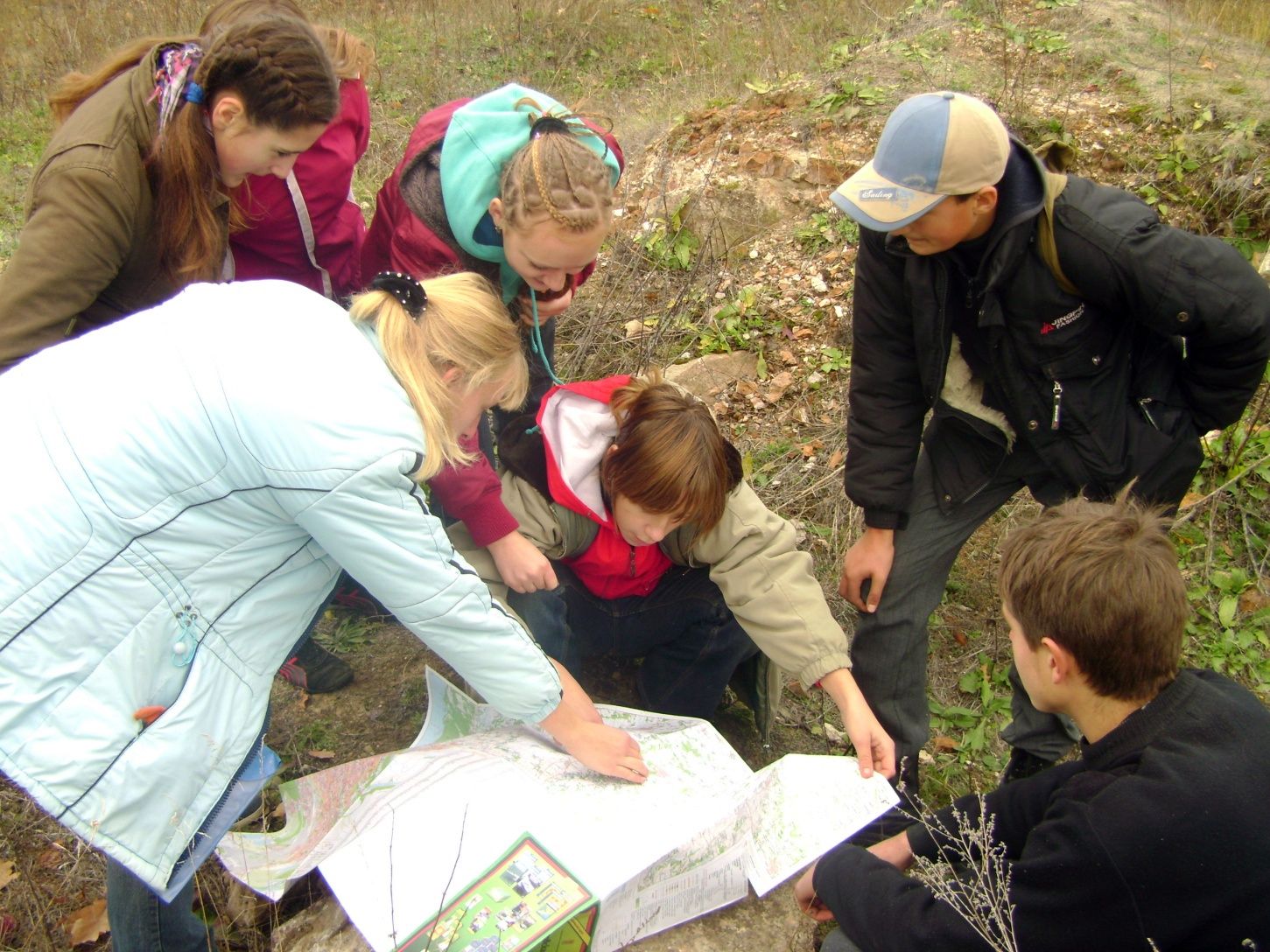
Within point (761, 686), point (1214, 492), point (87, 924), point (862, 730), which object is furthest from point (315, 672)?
point (1214, 492)

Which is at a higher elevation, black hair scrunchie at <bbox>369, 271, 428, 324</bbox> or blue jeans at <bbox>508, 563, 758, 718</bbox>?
black hair scrunchie at <bbox>369, 271, 428, 324</bbox>

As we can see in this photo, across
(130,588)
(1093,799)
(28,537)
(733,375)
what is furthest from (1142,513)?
(733,375)

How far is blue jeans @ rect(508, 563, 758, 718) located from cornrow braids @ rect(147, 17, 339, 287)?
1220 millimetres

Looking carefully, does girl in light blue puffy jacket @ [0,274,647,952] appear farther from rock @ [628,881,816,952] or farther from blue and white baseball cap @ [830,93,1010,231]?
blue and white baseball cap @ [830,93,1010,231]

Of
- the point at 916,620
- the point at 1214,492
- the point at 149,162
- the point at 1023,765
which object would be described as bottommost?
the point at 1023,765

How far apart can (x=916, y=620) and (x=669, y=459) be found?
3.10 feet

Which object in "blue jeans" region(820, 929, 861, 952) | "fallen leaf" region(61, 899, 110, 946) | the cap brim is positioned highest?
the cap brim

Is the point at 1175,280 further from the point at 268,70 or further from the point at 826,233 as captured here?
the point at 826,233

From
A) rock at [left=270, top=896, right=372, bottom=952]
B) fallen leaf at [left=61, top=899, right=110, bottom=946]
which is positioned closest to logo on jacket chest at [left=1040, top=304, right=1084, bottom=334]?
rock at [left=270, top=896, right=372, bottom=952]

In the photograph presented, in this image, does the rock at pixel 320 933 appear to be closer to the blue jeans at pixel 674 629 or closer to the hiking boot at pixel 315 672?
the blue jeans at pixel 674 629

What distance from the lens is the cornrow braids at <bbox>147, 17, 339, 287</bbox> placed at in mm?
1963

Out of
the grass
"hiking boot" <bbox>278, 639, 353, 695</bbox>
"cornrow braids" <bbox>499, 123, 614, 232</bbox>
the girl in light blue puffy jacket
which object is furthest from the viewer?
the grass

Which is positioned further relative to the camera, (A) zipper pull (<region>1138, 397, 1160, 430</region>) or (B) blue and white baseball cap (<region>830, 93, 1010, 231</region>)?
(A) zipper pull (<region>1138, 397, 1160, 430</region>)

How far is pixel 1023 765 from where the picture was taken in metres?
2.64
